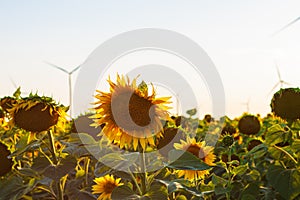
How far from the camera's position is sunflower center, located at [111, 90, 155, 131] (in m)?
1.71

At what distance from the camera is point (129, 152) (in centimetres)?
193

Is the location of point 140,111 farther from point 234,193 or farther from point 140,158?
point 234,193

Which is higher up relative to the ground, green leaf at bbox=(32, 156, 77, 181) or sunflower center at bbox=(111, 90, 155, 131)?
sunflower center at bbox=(111, 90, 155, 131)

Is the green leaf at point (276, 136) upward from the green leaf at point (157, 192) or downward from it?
upward

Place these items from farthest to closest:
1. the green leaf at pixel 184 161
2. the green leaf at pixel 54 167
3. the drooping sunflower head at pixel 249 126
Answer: the drooping sunflower head at pixel 249 126, the green leaf at pixel 54 167, the green leaf at pixel 184 161

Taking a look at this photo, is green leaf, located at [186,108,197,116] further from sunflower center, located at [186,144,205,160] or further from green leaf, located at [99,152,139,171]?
green leaf, located at [99,152,139,171]

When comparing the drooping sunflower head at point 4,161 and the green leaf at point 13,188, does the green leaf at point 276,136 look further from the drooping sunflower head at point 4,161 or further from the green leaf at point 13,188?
the drooping sunflower head at point 4,161

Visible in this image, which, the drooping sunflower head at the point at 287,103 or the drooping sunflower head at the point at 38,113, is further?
the drooping sunflower head at the point at 287,103

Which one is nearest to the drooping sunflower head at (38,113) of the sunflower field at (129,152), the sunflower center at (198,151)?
the sunflower field at (129,152)

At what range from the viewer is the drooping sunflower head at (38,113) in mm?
2051

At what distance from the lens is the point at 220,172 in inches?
127

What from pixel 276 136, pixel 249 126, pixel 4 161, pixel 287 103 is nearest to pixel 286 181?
pixel 276 136

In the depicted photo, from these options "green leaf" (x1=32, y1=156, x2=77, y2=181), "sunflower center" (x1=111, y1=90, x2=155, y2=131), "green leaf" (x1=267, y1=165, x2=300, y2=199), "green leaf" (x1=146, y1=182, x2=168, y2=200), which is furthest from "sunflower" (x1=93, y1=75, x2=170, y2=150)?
"green leaf" (x1=267, y1=165, x2=300, y2=199)

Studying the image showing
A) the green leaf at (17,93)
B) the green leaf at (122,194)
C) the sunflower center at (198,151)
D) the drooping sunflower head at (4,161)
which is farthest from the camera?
the green leaf at (17,93)
